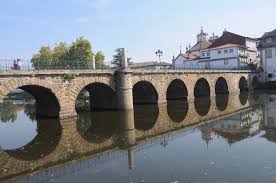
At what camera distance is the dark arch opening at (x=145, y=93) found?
4194 centimetres

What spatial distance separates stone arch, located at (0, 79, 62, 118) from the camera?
25942mm

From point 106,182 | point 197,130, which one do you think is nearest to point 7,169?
point 106,182

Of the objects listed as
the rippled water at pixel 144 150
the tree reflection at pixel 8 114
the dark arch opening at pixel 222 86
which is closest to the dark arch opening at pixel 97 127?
the rippled water at pixel 144 150

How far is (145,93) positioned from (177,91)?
7.74 m

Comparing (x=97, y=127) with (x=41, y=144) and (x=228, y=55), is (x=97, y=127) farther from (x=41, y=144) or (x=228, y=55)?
(x=228, y=55)

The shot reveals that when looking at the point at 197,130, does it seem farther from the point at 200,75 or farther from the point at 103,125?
the point at 200,75

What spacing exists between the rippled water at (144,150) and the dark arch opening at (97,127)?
0.07m

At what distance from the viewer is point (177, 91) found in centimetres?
4981

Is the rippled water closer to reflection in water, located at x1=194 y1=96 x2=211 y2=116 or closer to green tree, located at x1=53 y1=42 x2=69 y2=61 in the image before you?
reflection in water, located at x1=194 y1=96 x2=211 y2=116

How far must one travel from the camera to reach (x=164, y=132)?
2247 centimetres

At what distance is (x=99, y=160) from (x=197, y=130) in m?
8.83

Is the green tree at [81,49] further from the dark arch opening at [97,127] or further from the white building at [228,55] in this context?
the dark arch opening at [97,127]

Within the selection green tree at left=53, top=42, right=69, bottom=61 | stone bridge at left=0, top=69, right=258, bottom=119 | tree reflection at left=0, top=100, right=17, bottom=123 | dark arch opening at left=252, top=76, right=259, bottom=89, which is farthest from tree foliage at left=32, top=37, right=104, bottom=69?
dark arch opening at left=252, top=76, right=259, bottom=89

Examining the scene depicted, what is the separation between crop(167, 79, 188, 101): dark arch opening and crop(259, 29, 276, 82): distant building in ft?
95.6
